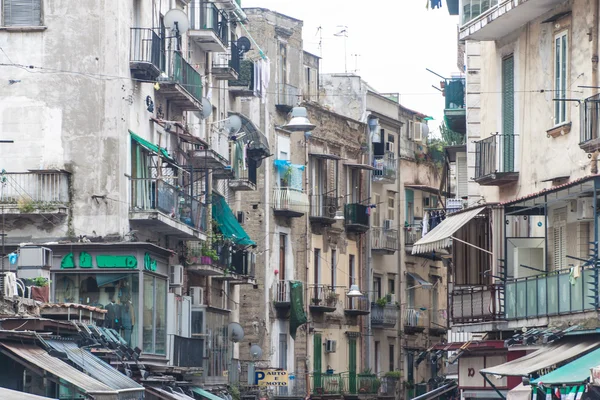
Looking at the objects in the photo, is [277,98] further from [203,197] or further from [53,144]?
[53,144]

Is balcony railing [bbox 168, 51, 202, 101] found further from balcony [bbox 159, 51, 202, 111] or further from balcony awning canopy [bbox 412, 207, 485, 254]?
balcony awning canopy [bbox 412, 207, 485, 254]

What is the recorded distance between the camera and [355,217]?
65.1 meters

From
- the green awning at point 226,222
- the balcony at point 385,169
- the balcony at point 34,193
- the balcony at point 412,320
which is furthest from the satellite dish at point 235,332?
the balcony at point 412,320

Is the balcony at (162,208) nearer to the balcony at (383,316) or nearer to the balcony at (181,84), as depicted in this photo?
the balcony at (181,84)

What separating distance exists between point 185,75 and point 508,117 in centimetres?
922

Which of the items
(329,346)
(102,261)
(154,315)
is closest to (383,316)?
(329,346)

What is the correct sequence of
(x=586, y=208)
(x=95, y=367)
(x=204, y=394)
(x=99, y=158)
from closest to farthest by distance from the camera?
(x=95, y=367) < (x=586, y=208) < (x=99, y=158) < (x=204, y=394)

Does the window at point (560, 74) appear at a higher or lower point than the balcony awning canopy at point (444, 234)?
higher

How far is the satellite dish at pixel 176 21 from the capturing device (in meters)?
42.4

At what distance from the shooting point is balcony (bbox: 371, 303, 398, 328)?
66.6m

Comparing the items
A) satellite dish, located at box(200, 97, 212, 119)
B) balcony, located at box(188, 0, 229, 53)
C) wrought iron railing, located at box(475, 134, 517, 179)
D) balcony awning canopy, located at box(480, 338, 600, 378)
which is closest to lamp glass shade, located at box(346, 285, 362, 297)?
satellite dish, located at box(200, 97, 212, 119)

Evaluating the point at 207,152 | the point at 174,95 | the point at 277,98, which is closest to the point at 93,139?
the point at 174,95

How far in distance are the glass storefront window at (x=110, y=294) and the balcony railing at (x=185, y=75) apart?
619 cm

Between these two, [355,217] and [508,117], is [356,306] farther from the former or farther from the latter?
[508,117]
